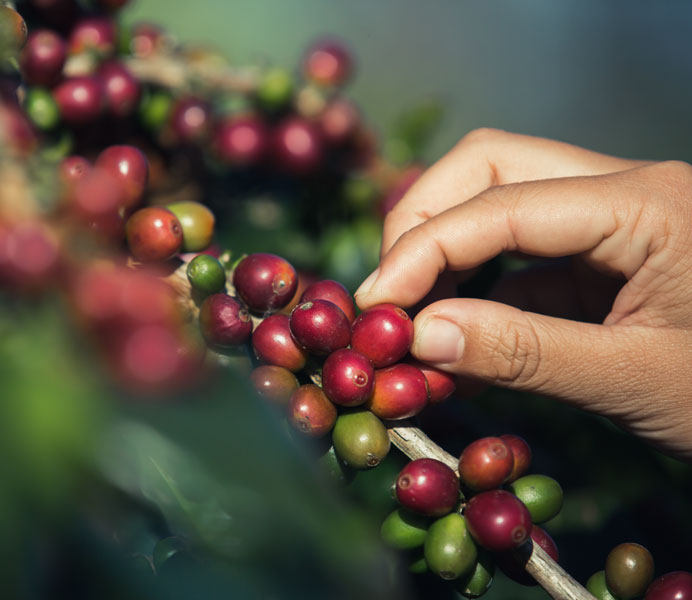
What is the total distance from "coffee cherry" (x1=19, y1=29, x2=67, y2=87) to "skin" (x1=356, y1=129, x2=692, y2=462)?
0.90 m

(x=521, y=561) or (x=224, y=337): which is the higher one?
(x=224, y=337)

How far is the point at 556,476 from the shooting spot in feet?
6.00

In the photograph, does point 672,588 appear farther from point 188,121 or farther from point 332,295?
point 188,121

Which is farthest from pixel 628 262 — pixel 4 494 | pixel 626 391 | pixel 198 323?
pixel 4 494

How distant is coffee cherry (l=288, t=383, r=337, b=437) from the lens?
3.50 ft

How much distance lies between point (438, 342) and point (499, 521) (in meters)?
0.38

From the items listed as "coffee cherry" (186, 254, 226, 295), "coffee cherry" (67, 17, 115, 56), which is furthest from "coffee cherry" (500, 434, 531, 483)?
"coffee cherry" (67, 17, 115, 56)

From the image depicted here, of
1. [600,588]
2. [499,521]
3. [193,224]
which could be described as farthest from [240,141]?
[600,588]

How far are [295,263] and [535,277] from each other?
0.78 meters

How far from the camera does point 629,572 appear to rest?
1.10 m

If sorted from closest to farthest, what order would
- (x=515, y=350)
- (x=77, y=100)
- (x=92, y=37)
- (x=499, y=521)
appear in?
1. (x=499, y=521)
2. (x=515, y=350)
3. (x=77, y=100)
4. (x=92, y=37)

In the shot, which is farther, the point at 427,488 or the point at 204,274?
the point at 204,274

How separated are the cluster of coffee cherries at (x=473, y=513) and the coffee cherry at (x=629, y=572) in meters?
0.10

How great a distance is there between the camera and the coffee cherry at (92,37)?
163 centimetres
